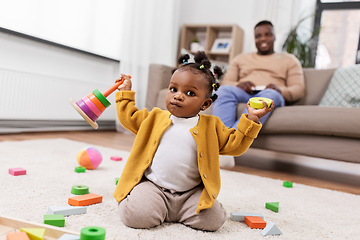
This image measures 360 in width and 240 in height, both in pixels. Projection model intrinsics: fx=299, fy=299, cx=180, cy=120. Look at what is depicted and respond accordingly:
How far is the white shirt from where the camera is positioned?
0.87 meters

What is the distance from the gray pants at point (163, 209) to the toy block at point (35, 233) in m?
0.21

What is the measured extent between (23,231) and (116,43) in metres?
2.85

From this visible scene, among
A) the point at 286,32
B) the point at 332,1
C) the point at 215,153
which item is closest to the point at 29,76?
the point at 215,153

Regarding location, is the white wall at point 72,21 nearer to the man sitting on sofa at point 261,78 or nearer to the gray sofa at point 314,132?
the man sitting on sofa at point 261,78

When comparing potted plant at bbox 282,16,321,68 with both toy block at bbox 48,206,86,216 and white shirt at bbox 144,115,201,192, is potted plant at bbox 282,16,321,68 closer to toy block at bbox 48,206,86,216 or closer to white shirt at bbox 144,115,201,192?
white shirt at bbox 144,115,201,192

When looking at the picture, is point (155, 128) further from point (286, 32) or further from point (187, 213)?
point (286, 32)

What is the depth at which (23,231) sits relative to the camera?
672 mm

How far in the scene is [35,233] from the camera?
66cm

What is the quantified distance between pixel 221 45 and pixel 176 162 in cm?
319

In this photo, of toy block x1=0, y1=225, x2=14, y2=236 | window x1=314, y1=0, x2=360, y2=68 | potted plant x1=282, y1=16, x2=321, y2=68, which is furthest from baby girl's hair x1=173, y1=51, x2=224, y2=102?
window x1=314, y1=0, x2=360, y2=68

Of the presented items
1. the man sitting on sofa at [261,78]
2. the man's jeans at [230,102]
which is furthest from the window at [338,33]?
the man's jeans at [230,102]

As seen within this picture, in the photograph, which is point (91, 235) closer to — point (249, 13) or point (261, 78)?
point (261, 78)

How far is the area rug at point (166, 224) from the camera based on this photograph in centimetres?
81

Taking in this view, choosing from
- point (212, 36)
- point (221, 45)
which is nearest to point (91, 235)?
point (221, 45)
